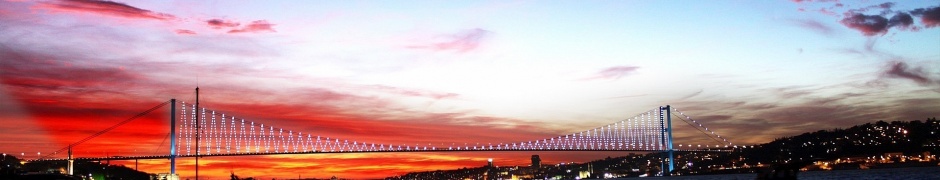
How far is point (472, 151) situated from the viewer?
103500mm

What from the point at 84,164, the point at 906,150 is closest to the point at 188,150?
the point at 84,164

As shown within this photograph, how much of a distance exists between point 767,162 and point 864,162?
14669 millimetres

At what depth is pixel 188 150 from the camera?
249 feet

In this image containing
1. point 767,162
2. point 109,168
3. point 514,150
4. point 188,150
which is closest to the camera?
point 188,150

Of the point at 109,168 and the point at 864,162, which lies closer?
the point at 109,168

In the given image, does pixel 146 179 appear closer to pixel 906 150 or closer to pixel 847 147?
pixel 847 147

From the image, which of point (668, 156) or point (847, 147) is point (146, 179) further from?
point (847, 147)

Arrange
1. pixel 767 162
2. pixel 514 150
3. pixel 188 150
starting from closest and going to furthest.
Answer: pixel 188 150 < pixel 514 150 < pixel 767 162

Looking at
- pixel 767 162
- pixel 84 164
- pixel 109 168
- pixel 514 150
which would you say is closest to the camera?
pixel 84 164

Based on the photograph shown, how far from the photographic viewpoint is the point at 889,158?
13075 cm

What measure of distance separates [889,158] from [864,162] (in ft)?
13.6

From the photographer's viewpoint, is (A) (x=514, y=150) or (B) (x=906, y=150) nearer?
(A) (x=514, y=150)

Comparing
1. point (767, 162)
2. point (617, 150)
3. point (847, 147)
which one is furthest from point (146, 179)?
point (847, 147)

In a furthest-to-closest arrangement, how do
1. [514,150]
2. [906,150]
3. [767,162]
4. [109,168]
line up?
[906,150] → [767,162] → [514,150] → [109,168]
